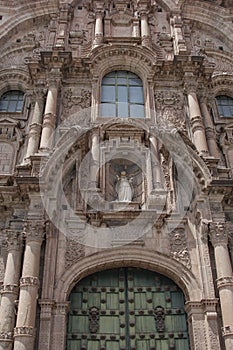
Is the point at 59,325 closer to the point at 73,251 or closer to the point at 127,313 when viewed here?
the point at 127,313

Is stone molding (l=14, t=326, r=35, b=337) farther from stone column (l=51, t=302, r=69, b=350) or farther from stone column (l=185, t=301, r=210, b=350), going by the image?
stone column (l=185, t=301, r=210, b=350)

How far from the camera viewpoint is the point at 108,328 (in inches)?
379

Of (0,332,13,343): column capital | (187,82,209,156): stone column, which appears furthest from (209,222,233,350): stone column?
(0,332,13,343): column capital

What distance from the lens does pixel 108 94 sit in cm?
1417

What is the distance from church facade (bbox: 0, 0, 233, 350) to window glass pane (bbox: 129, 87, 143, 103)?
5cm

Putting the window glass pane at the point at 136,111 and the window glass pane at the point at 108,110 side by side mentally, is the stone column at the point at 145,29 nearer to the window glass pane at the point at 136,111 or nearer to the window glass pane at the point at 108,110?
the window glass pane at the point at 136,111

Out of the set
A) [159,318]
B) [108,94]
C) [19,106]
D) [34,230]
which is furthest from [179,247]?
[19,106]

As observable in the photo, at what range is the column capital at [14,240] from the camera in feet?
32.7

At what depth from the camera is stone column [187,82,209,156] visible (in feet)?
39.6

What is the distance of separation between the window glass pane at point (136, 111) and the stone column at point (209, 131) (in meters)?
1.82

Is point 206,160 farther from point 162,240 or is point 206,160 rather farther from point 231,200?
point 162,240

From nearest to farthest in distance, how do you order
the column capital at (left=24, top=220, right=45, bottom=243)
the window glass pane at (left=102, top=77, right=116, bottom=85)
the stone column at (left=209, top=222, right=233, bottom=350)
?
the stone column at (left=209, top=222, right=233, bottom=350), the column capital at (left=24, top=220, right=45, bottom=243), the window glass pane at (left=102, top=77, right=116, bottom=85)

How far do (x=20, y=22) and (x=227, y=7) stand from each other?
27.0ft

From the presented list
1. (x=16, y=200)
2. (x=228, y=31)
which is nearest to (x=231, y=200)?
(x=16, y=200)
